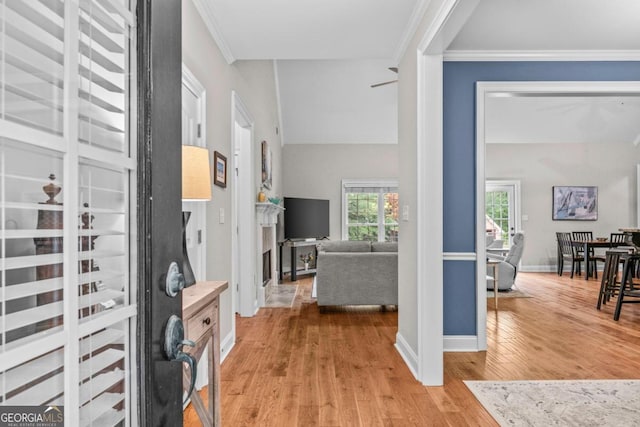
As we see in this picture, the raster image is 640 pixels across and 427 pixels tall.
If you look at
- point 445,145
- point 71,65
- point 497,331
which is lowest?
point 497,331

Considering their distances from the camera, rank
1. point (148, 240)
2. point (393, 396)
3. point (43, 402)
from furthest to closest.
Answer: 1. point (393, 396)
2. point (148, 240)
3. point (43, 402)

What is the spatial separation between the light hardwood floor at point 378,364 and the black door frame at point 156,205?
169 cm

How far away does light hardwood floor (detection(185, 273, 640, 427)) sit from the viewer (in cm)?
232

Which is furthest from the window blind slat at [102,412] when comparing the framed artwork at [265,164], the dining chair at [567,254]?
the dining chair at [567,254]

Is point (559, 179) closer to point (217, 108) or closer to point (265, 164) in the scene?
point (265, 164)

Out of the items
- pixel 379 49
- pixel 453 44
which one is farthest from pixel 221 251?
pixel 453 44

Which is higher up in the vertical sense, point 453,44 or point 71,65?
point 453,44

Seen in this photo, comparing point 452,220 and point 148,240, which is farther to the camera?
point 452,220

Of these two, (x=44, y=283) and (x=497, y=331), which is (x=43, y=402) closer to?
(x=44, y=283)

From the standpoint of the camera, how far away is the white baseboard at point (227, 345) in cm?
320

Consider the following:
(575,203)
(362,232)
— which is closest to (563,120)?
(575,203)

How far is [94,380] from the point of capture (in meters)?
0.62

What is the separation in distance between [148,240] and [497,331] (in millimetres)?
4156

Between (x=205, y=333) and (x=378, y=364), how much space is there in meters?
1.79
